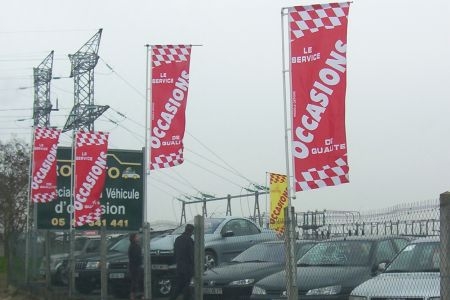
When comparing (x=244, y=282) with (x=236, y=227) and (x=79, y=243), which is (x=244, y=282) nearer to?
(x=236, y=227)

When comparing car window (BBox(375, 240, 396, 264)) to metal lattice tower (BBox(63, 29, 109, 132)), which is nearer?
car window (BBox(375, 240, 396, 264))

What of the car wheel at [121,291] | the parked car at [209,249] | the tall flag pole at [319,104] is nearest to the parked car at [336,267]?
the tall flag pole at [319,104]

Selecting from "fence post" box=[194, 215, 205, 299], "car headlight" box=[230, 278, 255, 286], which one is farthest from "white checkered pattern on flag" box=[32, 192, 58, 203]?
"fence post" box=[194, 215, 205, 299]

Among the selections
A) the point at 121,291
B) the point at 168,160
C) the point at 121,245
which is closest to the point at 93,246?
the point at 121,245

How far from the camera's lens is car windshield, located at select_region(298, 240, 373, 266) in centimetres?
1261

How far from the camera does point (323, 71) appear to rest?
10039 mm

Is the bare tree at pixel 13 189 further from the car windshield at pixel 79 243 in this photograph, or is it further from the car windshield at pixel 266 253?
the car windshield at pixel 266 253

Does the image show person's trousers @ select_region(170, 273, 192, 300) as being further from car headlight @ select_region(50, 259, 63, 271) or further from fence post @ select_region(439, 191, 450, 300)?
car headlight @ select_region(50, 259, 63, 271)

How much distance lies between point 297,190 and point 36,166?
12888mm

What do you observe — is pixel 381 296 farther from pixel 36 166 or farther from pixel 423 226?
pixel 36 166

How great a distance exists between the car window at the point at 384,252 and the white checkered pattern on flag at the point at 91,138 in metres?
7.85

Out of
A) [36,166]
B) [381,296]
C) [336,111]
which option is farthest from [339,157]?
[36,166]

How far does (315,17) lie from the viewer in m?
10.3

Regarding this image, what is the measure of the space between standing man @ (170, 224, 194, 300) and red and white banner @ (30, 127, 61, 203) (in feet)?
25.0
